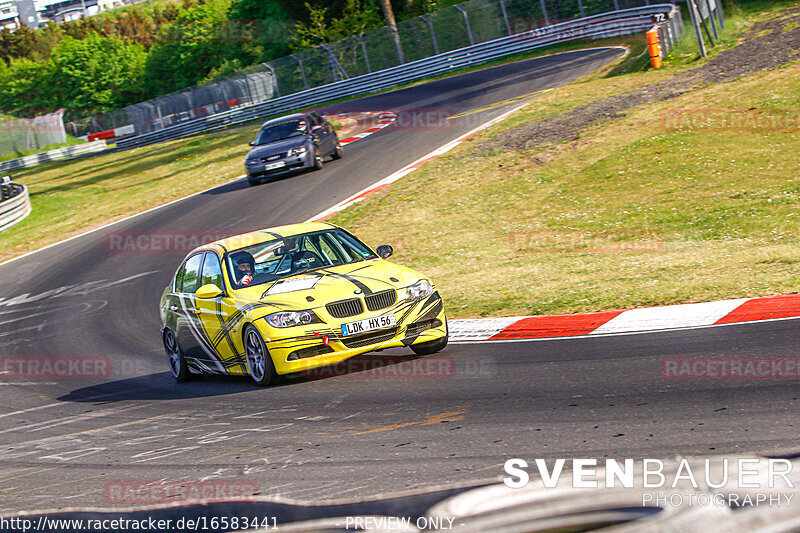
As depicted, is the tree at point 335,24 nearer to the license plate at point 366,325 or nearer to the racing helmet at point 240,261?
the racing helmet at point 240,261

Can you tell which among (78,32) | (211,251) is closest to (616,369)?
(211,251)

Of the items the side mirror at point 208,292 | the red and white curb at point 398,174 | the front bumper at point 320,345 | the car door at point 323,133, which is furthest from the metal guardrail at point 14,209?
the front bumper at point 320,345

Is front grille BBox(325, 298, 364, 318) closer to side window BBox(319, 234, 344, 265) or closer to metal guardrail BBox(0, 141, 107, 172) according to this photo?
side window BBox(319, 234, 344, 265)

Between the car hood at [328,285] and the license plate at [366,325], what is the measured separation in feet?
0.99

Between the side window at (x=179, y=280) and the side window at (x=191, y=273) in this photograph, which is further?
the side window at (x=179, y=280)

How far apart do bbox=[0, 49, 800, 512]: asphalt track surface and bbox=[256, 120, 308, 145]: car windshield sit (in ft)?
43.1

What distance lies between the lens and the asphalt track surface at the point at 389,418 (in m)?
5.27

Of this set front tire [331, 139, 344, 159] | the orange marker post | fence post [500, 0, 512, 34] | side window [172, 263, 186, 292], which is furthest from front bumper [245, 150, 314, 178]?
fence post [500, 0, 512, 34]

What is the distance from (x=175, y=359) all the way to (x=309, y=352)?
2917 mm

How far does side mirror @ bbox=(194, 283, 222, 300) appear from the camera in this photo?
358 inches

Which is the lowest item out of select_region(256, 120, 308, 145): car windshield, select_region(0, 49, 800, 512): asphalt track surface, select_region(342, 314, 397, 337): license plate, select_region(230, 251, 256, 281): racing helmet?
select_region(0, 49, 800, 512): asphalt track surface

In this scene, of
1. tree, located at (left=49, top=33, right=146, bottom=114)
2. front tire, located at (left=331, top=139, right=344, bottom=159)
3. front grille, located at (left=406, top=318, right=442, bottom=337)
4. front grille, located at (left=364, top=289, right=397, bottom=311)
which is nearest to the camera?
front grille, located at (left=364, top=289, right=397, bottom=311)

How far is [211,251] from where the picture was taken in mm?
9883

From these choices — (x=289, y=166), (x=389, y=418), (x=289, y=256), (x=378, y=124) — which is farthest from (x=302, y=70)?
(x=389, y=418)
